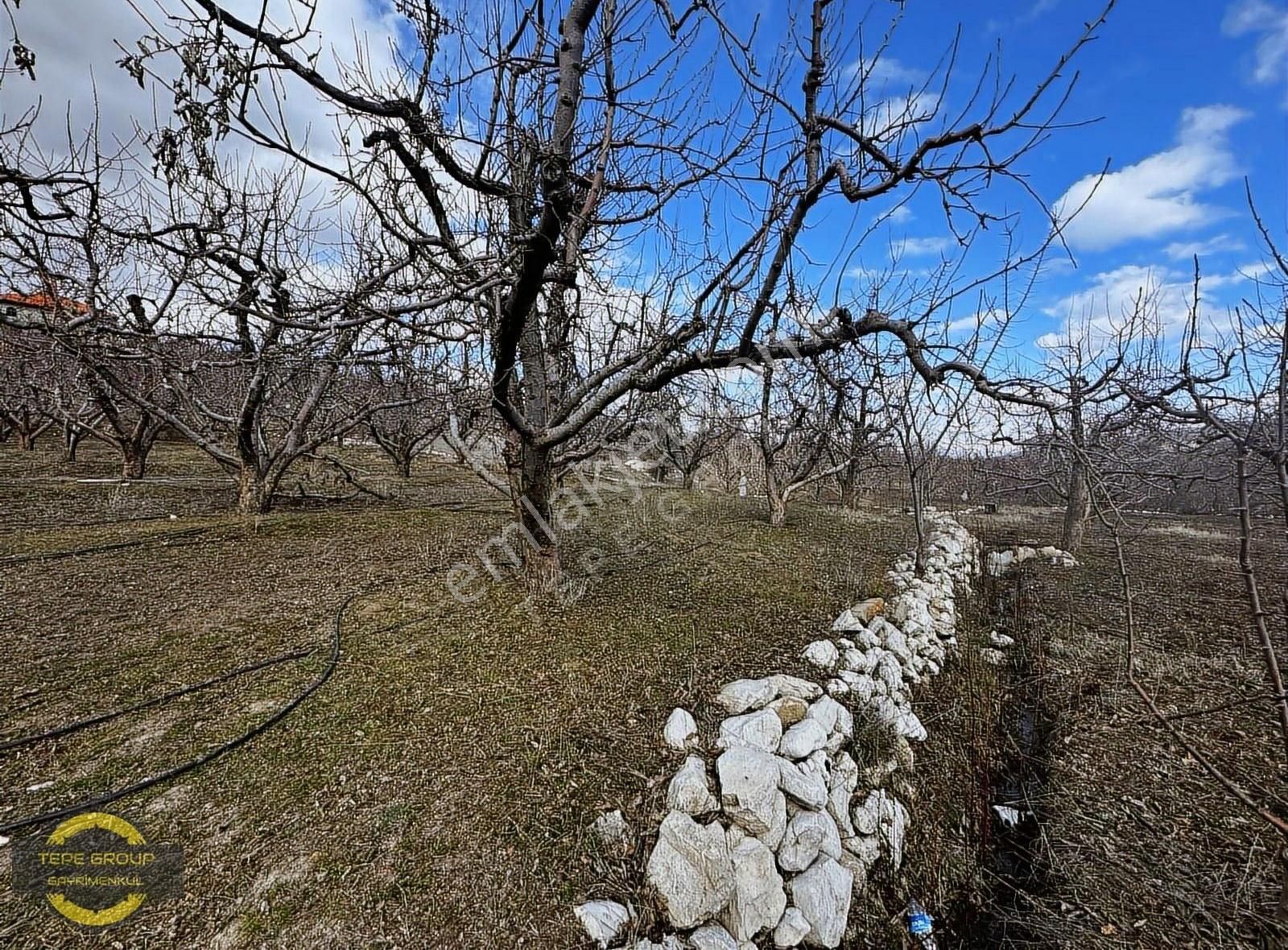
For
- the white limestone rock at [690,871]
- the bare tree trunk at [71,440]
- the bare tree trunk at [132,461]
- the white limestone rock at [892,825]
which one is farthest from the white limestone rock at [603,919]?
the bare tree trunk at [71,440]

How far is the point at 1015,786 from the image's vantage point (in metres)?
2.59

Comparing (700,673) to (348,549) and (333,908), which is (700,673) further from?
(348,549)

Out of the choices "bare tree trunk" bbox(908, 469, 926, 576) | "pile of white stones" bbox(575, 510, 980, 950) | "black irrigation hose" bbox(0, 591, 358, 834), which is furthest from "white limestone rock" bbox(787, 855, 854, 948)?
"bare tree trunk" bbox(908, 469, 926, 576)

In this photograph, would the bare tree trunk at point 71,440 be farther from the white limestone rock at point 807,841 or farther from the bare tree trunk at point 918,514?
the bare tree trunk at point 918,514

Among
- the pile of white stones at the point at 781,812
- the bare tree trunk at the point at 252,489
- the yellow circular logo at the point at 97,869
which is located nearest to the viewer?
the yellow circular logo at the point at 97,869

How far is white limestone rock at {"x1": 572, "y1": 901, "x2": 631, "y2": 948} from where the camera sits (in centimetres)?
143

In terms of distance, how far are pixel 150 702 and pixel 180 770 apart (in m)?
0.62

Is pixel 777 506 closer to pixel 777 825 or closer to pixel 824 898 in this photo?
pixel 777 825

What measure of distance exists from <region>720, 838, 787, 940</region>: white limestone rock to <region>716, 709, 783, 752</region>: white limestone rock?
1.26 feet

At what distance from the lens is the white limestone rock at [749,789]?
187 centimetres

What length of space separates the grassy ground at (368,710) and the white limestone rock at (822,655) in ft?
0.63

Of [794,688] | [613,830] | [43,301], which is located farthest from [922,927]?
[43,301]

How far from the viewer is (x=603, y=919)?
4.80 feet

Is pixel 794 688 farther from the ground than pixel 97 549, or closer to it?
farther from the ground
